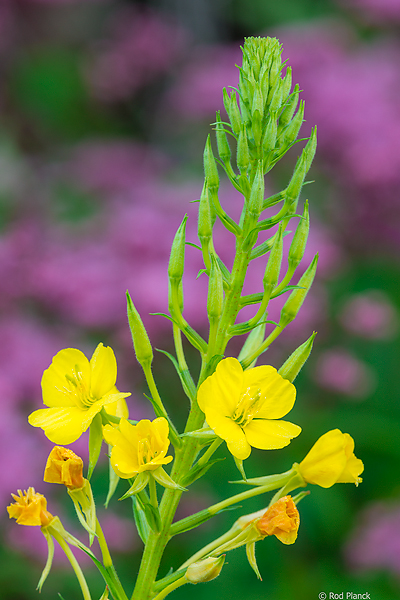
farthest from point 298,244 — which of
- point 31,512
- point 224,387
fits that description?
point 31,512

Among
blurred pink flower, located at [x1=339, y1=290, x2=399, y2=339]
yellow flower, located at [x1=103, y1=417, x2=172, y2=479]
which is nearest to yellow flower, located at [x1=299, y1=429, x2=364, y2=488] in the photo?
yellow flower, located at [x1=103, y1=417, x2=172, y2=479]

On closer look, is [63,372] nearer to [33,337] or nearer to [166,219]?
[33,337]

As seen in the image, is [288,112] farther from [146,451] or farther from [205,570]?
[205,570]

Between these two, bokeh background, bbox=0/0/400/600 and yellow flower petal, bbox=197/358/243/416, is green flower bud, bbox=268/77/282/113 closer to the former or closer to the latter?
yellow flower petal, bbox=197/358/243/416

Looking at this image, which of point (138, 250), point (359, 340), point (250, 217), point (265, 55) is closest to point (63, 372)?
point (250, 217)

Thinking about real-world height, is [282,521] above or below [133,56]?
below

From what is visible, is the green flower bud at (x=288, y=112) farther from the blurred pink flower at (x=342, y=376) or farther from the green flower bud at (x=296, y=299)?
the blurred pink flower at (x=342, y=376)

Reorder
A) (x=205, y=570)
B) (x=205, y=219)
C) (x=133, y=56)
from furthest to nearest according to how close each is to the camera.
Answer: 1. (x=133, y=56)
2. (x=205, y=219)
3. (x=205, y=570)
